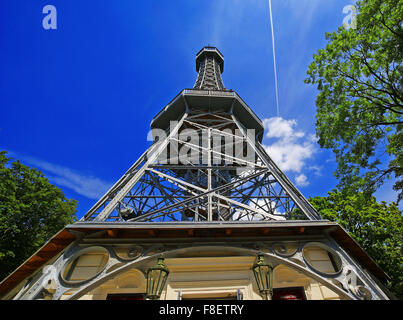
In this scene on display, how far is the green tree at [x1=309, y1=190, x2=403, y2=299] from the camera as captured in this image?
12.9 meters

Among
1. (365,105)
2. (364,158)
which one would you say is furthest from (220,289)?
(365,105)

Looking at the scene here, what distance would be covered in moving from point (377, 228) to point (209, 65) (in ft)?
78.3

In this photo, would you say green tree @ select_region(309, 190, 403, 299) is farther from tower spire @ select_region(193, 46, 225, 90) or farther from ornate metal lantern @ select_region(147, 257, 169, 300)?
tower spire @ select_region(193, 46, 225, 90)

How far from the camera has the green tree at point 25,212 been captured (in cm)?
1332

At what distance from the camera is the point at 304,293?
19.2 ft

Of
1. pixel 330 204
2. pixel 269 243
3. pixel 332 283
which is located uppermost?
pixel 330 204

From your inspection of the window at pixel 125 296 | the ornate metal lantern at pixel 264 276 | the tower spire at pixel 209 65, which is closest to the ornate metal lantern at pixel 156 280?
the ornate metal lantern at pixel 264 276

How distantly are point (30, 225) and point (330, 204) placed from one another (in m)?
22.3

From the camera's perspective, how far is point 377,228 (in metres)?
14.1

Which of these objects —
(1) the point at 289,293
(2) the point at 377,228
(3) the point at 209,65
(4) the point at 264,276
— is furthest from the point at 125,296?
(3) the point at 209,65

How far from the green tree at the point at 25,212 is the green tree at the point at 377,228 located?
19968 millimetres

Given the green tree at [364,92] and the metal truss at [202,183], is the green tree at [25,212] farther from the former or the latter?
the green tree at [364,92]

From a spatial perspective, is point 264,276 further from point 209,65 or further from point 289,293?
point 209,65

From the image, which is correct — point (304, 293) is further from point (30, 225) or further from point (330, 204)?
point (30, 225)
